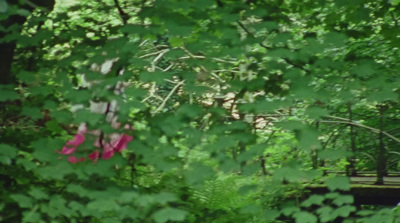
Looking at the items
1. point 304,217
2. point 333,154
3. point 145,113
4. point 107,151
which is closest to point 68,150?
point 107,151

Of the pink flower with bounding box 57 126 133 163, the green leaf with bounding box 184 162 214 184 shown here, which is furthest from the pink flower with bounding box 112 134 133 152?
the green leaf with bounding box 184 162 214 184

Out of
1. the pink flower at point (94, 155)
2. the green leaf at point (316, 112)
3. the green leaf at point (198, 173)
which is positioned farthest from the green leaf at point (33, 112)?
the green leaf at point (316, 112)

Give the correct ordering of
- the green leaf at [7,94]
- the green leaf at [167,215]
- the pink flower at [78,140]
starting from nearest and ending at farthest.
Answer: the green leaf at [167,215] < the green leaf at [7,94] < the pink flower at [78,140]

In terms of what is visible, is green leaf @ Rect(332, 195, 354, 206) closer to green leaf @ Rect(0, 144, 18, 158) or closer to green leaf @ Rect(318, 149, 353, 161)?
green leaf @ Rect(318, 149, 353, 161)

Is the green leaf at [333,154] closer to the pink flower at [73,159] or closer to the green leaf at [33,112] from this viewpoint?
the pink flower at [73,159]

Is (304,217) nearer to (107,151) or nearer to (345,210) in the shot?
(345,210)

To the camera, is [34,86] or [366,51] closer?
[34,86]

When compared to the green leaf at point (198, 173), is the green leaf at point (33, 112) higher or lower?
higher

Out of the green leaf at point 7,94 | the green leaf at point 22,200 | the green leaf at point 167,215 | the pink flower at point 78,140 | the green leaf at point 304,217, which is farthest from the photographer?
the pink flower at point 78,140

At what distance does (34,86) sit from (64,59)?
1.02 feet

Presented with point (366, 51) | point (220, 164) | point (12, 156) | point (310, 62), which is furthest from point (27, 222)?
point (366, 51)

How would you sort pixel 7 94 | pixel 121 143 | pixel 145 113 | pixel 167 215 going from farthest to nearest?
pixel 145 113, pixel 121 143, pixel 7 94, pixel 167 215

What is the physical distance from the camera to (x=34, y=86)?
4.01m

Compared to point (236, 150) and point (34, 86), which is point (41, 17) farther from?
point (236, 150)
